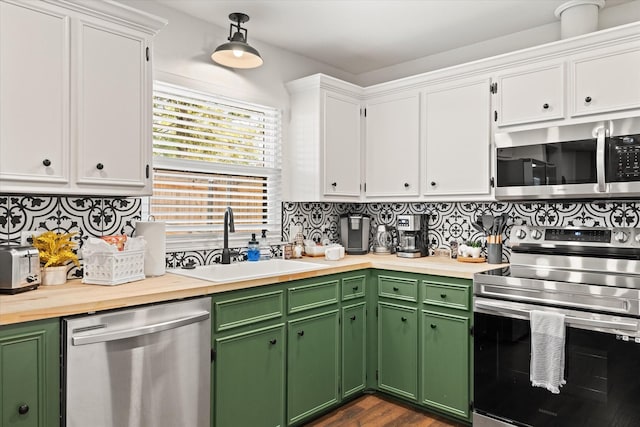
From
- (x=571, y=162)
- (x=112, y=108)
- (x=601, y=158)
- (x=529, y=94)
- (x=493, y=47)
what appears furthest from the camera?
(x=493, y=47)

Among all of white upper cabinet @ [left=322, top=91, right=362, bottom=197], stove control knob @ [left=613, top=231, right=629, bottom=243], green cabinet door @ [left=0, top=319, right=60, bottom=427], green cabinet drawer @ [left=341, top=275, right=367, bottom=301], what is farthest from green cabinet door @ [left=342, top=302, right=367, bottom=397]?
green cabinet door @ [left=0, top=319, right=60, bottom=427]

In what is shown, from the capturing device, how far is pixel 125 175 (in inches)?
87.3

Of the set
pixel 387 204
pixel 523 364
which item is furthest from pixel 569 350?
pixel 387 204

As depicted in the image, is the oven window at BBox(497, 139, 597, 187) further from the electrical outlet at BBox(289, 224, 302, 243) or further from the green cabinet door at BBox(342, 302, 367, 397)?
the electrical outlet at BBox(289, 224, 302, 243)

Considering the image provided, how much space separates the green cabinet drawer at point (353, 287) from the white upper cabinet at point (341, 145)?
0.73 m

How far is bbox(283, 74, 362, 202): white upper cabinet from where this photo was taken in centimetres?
330

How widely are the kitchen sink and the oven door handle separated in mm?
971

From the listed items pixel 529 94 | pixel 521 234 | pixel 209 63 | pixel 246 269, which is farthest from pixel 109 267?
pixel 529 94

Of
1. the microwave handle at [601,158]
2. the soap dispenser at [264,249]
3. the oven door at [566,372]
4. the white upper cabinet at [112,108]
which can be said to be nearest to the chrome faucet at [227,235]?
the soap dispenser at [264,249]

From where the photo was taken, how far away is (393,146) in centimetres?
345

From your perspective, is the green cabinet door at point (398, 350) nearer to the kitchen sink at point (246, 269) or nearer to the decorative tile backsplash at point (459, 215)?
the kitchen sink at point (246, 269)

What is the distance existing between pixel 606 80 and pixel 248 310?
2336mm

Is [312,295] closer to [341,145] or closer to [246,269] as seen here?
[246,269]

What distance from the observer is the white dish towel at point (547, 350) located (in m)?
2.22
